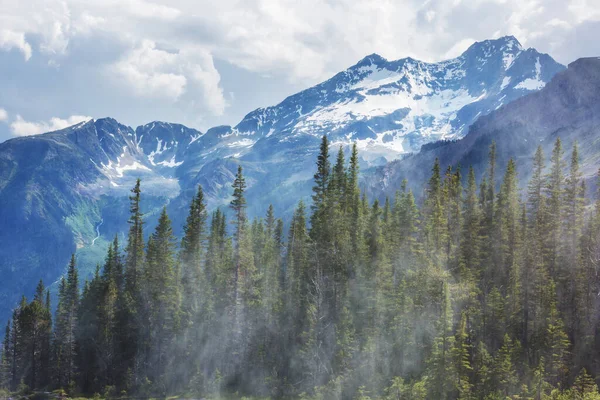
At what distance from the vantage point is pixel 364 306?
51.2 m

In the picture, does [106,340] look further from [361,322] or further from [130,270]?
[361,322]

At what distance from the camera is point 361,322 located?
50594mm

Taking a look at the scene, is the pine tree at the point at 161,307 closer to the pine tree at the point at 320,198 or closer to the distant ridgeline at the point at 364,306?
the distant ridgeline at the point at 364,306

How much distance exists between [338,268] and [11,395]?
51.8 m

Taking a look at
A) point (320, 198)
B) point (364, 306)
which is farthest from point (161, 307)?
point (364, 306)

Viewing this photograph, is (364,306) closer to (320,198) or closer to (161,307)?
(320,198)

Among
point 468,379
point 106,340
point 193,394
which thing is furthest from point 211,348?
point 468,379

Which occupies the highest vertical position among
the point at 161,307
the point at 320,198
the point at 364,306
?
the point at 320,198

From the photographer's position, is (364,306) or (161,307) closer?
(364,306)

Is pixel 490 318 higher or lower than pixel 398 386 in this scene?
higher

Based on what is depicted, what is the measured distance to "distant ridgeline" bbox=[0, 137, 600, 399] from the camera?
44.3 metres

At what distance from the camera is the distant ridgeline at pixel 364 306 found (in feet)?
145

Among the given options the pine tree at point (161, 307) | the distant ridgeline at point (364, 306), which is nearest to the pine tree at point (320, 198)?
the distant ridgeline at point (364, 306)

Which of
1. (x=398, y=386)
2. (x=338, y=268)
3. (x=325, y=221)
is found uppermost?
(x=325, y=221)
